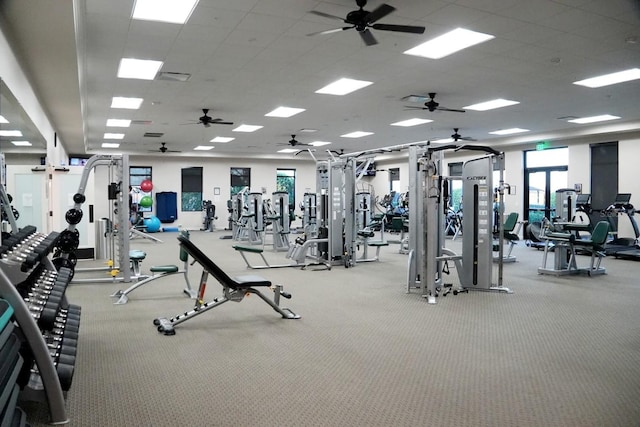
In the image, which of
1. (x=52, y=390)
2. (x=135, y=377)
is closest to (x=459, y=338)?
(x=135, y=377)

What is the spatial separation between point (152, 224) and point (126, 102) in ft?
25.0

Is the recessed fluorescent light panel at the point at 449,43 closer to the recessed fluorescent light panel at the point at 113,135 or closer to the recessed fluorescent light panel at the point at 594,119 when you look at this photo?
the recessed fluorescent light panel at the point at 594,119

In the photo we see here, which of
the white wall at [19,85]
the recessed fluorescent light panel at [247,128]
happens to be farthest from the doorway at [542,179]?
the white wall at [19,85]

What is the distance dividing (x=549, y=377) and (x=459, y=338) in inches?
38.7

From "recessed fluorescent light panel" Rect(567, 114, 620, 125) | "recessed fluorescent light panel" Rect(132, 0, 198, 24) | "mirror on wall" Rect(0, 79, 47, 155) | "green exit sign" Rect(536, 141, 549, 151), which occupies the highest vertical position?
"recessed fluorescent light panel" Rect(132, 0, 198, 24)

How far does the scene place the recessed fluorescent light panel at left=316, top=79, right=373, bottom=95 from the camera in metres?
7.36

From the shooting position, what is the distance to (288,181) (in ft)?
64.0

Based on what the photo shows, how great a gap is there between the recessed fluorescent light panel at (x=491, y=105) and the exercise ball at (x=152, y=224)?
11.1 meters

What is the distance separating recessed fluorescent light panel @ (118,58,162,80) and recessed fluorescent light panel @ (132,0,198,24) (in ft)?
5.09

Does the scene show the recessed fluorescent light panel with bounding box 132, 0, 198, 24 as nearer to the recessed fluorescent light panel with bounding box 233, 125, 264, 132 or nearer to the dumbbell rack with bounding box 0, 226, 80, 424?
the dumbbell rack with bounding box 0, 226, 80, 424

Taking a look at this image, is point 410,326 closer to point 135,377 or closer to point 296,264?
point 135,377

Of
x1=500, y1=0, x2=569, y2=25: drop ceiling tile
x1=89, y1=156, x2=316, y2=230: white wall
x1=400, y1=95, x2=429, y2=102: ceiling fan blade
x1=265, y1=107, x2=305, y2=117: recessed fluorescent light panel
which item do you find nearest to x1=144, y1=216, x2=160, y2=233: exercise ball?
x1=89, y1=156, x2=316, y2=230: white wall

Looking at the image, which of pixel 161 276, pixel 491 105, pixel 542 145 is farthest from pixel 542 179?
pixel 161 276

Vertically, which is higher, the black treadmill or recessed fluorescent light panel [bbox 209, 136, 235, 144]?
recessed fluorescent light panel [bbox 209, 136, 235, 144]
